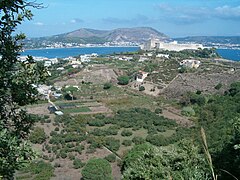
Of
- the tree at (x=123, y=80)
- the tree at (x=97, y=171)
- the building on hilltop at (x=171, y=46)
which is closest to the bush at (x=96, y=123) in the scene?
the tree at (x=97, y=171)

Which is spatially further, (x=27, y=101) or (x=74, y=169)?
(x=74, y=169)

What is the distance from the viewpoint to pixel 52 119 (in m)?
28.5

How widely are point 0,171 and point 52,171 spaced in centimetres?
1560

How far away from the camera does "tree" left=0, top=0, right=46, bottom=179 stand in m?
3.01

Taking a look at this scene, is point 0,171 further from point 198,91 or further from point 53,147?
point 198,91

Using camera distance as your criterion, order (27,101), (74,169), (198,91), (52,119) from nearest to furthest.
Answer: (27,101) < (74,169) < (52,119) < (198,91)

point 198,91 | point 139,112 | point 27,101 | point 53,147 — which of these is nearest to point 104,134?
point 53,147

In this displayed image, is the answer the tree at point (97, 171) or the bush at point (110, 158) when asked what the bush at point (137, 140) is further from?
the tree at point (97, 171)

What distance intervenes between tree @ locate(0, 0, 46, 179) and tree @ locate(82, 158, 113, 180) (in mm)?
12269

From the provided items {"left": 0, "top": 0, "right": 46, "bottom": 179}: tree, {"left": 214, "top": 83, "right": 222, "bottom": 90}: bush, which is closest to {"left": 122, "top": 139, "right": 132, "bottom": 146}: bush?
{"left": 214, "top": 83, "right": 222, "bottom": 90}: bush

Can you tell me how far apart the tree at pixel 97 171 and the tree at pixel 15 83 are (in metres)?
12.3

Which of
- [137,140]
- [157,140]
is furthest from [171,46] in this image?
[137,140]

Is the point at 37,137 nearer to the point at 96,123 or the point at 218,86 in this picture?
the point at 96,123

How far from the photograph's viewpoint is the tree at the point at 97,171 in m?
15.3
